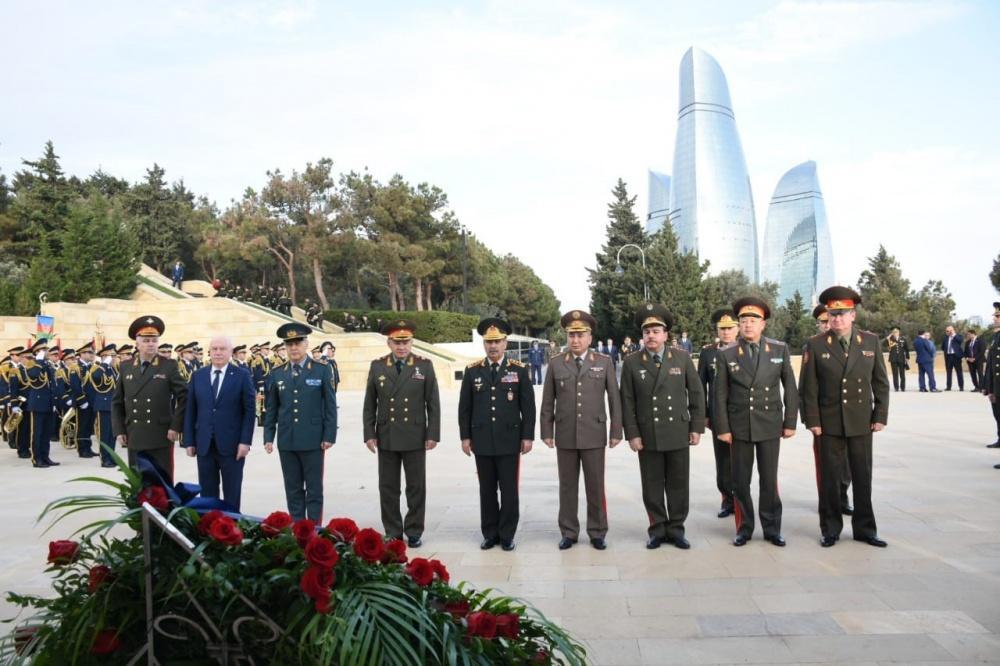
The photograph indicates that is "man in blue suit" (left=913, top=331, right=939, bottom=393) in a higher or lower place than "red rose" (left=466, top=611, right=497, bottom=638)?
higher

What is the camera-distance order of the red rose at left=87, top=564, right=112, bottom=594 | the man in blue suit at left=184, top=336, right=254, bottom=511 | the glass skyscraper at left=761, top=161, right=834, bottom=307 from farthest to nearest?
the glass skyscraper at left=761, top=161, right=834, bottom=307
the man in blue suit at left=184, top=336, right=254, bottom=511
the red rose at left=87, top=564, right=112, bottom=594

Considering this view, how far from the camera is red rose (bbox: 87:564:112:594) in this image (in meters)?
2.26

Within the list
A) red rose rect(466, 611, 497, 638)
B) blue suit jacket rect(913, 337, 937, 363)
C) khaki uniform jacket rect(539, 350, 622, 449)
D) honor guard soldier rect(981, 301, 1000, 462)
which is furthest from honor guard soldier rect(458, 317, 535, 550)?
blue suit jacket rect(913, 337, 937, 363)

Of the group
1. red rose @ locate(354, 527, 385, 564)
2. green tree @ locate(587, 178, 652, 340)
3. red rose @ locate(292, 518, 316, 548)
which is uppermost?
green tree @ locate(587, 178, 652, 340)

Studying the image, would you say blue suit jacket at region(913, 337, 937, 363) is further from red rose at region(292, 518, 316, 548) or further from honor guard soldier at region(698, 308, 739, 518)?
red rose at region(292, 518, 316, 548)

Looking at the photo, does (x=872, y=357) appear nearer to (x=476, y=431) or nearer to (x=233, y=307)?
(x=476, y=431)

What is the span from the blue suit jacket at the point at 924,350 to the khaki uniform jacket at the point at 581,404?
19602 millimetres

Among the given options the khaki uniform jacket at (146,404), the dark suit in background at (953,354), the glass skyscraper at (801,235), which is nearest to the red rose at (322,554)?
the khaki uniform jacket at (146,404)

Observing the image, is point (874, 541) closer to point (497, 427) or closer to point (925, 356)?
point (497, 427)

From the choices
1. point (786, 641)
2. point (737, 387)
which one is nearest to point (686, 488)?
point (737, 387)

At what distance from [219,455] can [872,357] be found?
5512 mm

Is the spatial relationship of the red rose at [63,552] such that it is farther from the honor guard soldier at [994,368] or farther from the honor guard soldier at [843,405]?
the honor guard soldier at [994,368]

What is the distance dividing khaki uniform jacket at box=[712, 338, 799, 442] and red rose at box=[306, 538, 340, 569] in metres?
4.74

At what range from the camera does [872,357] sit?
20.1 feet
